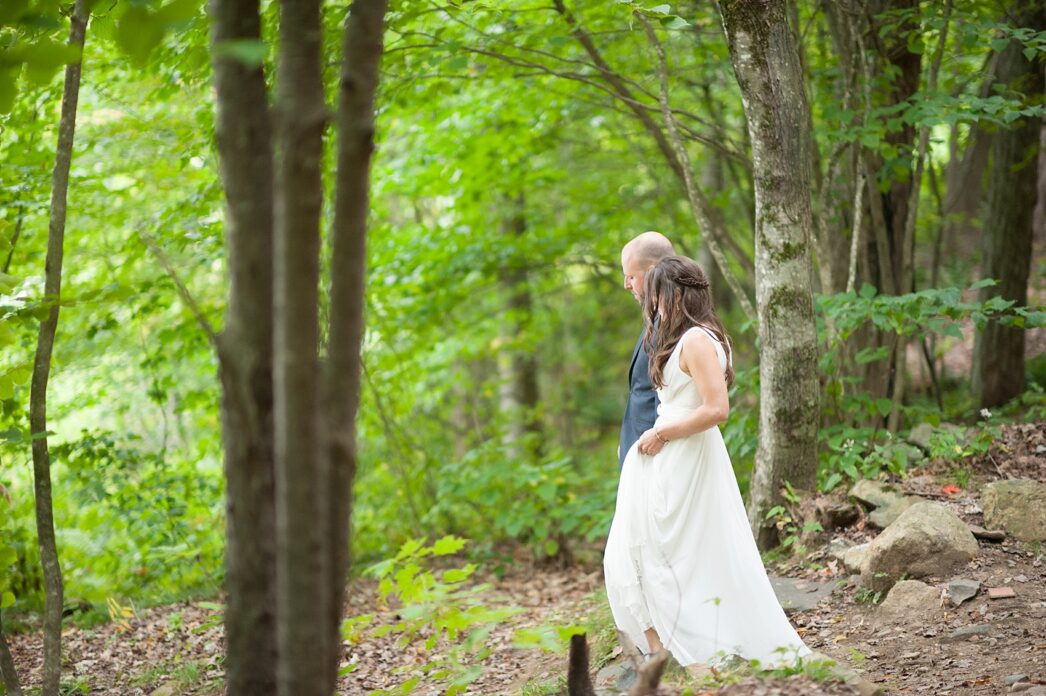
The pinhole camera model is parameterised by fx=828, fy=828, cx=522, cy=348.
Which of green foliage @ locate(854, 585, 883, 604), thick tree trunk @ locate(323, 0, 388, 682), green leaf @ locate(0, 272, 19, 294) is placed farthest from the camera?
green foliage @ locate(854, 585, 883, 604)

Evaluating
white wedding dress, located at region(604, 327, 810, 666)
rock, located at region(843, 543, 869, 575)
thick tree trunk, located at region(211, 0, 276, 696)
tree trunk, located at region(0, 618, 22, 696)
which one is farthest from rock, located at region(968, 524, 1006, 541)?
tree trunk, located at region(0, 618, 22, 696)

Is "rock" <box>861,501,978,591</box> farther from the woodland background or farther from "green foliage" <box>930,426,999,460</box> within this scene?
"green foliage" <box>930,426,999,460</box>

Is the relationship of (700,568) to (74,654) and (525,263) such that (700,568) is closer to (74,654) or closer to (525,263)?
(74,654)

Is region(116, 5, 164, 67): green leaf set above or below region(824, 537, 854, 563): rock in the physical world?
above

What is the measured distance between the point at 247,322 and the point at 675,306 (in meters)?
2.22

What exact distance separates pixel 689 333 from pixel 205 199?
440 centimetres

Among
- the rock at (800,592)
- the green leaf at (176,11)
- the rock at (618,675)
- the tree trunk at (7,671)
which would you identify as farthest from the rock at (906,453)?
the tree trunk at (7,671)

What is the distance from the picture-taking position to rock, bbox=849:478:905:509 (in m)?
5.32

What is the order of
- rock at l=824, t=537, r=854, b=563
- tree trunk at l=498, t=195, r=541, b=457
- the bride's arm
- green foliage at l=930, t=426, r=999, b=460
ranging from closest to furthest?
the bride's arm, rock at l=824, t=537, r=854, b=563, green foliage at l=930, t=426, r=999, b=460, tree trunk at l=498, t=195, r=541, b=457

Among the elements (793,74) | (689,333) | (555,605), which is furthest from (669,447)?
(555,605)

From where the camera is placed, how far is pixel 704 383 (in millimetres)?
3605

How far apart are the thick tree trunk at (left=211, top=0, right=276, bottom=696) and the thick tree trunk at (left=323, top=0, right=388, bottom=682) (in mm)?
160

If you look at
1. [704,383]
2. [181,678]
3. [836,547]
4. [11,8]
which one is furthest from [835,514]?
[11,8]

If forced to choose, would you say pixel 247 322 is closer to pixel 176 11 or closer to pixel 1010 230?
pixel 176 11
